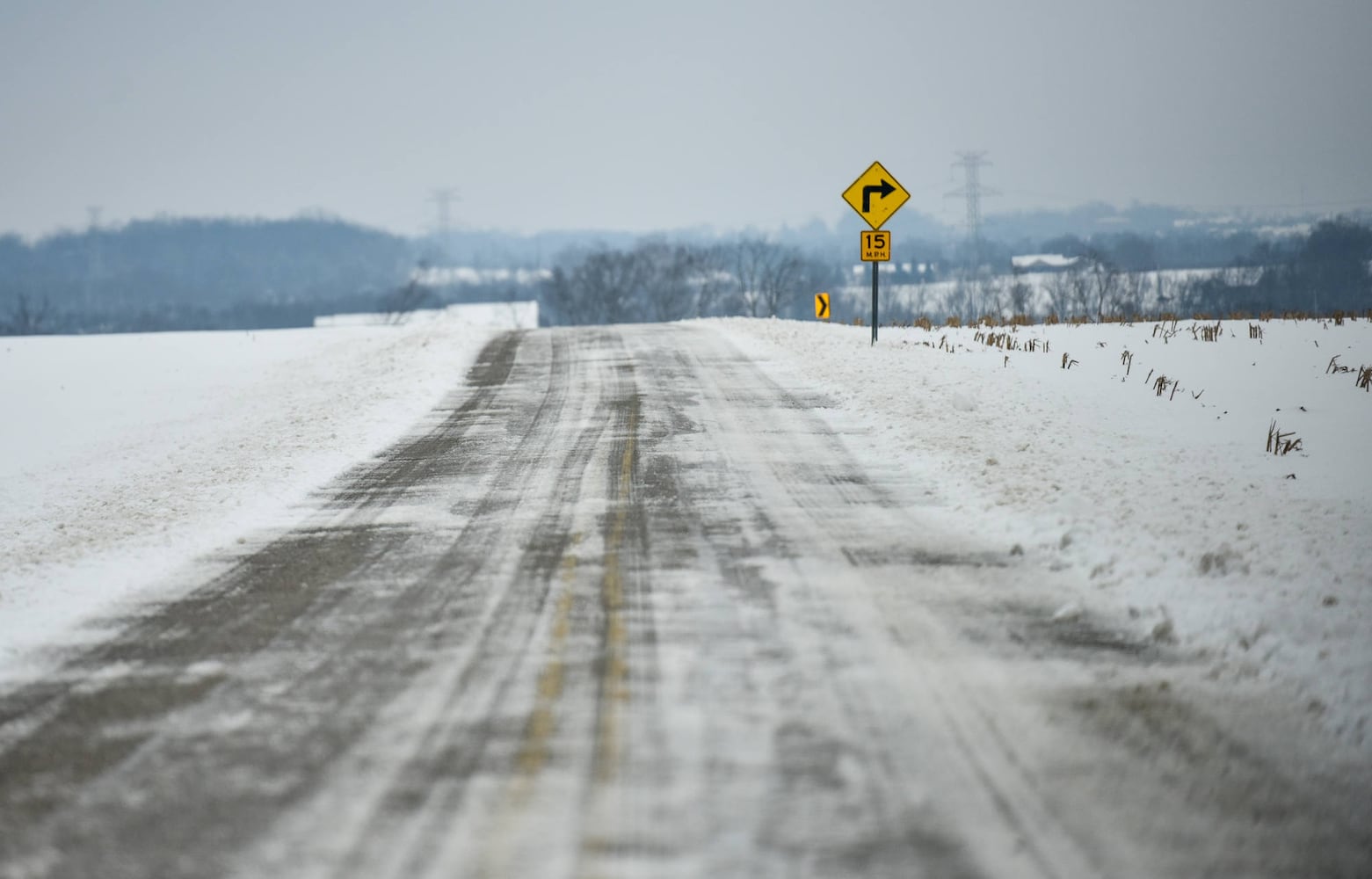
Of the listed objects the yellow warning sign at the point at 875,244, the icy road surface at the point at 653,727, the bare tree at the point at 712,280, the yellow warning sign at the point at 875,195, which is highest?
the bare tree at the point at 712,280

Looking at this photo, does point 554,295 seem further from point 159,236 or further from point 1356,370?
point 159,236

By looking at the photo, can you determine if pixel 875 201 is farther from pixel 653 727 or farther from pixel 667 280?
pixel 667 280

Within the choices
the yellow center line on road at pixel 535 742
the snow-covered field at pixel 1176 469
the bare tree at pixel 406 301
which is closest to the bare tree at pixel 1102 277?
the bare tree at pixel 406 301

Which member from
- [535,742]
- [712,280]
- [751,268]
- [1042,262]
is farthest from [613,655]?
[1042,262]

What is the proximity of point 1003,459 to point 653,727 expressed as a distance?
688 centimetres

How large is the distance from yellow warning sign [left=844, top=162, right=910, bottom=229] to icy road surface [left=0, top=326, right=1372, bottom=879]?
13.2 metres

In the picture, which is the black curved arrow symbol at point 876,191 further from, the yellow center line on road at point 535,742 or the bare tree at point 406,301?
the bare tree at point 406,301

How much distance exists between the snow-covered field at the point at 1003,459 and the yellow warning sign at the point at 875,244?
6.31ft

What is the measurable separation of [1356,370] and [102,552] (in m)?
17.4

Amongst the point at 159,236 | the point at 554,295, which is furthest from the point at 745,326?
the point at 159,236

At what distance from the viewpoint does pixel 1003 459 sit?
34.1 ft

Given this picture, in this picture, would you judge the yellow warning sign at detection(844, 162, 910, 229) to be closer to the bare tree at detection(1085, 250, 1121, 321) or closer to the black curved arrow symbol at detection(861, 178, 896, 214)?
the black curved arrow symbol at detection(861, 178, 896, 214)

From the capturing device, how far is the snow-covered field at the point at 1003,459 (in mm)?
6230

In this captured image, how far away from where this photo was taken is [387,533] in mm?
8406
